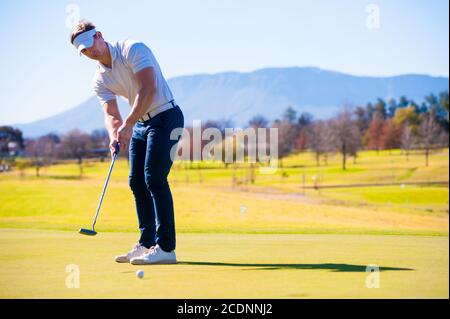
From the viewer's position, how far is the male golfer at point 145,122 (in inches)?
268

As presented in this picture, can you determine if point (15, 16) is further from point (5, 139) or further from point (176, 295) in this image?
point (5, 139)

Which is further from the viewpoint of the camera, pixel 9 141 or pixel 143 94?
pixel 9 141

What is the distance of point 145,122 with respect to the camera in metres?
7.14

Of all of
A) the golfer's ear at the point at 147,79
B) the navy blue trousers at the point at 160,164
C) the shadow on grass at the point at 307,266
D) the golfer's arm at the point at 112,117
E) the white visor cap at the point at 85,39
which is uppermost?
the white visor cap at the point at 85,39

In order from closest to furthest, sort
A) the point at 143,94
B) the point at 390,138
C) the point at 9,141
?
the point at 143,94 → the point at 9,141 → the point at 390,138

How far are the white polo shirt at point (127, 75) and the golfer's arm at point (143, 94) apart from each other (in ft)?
0.24

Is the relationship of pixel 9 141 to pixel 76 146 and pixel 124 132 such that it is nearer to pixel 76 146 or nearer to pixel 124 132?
pixel 76 146

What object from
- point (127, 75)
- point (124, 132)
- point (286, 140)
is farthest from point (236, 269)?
point (286, 140)

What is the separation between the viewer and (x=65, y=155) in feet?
372

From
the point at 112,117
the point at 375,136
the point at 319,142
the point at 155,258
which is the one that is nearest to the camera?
the point at 155,258

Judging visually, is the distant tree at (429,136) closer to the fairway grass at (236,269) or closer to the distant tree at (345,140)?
the distant tree at (345,140)

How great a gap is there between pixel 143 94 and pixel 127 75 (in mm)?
532

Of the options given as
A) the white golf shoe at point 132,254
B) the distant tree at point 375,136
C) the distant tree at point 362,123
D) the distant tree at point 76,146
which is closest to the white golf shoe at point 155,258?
the white golf shoe at point 132,254
